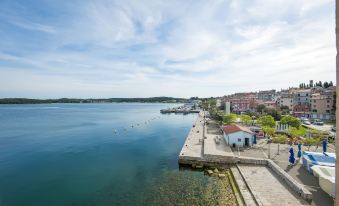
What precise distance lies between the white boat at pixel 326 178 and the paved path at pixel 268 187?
185 centimetres

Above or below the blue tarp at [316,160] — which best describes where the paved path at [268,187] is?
below

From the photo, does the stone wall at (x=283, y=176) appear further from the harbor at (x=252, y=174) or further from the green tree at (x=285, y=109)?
the green tree at (x=285, y=109)

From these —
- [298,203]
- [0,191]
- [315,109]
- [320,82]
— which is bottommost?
[0,191]

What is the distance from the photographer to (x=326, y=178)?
1413cm

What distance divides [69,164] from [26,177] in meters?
4.76

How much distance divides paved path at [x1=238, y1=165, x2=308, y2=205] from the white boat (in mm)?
1849

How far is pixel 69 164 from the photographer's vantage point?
2662 cm

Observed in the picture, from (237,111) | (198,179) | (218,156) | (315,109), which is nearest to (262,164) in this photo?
(218,156)

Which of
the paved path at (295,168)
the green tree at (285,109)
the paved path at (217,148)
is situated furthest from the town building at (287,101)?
the paved path at (217,148)

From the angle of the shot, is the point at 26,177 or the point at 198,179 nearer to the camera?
the point at 198,179

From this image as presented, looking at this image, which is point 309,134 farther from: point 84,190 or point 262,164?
point 84,190

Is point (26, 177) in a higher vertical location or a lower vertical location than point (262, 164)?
lower

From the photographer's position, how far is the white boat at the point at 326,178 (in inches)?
536

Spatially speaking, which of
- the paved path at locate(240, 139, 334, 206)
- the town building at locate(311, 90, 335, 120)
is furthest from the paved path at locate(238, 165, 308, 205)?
the town building at locate(311, 90, 335, 120)
